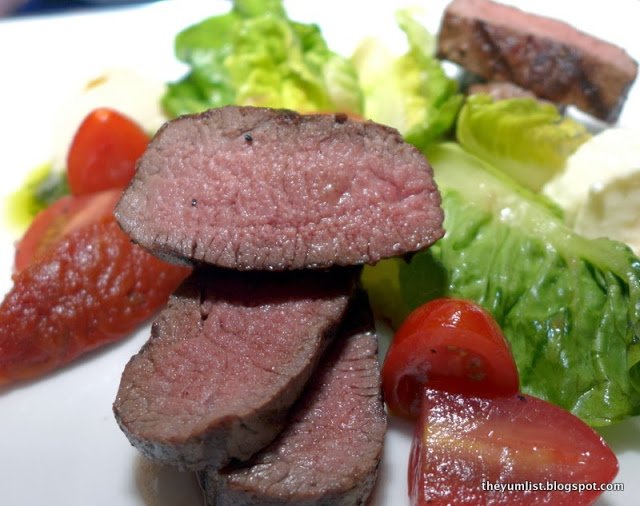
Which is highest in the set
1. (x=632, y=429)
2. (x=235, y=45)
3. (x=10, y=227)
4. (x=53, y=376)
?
(x=235, y=45)

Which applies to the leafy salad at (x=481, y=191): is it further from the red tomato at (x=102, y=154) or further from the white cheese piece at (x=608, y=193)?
the red tomato at (x=102, y=154)

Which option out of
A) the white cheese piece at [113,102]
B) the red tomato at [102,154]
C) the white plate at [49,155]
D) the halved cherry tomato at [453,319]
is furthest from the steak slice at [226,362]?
the white cheese piece at [113,102]

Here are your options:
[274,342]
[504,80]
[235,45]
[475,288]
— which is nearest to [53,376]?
[274,342]

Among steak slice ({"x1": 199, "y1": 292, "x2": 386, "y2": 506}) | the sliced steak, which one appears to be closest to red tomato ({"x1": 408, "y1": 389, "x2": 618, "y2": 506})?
steak slice ({"x1": 199, "y1": 292, "x2": 386, "y2": 506})

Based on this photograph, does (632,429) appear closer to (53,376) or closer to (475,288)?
(475,288)

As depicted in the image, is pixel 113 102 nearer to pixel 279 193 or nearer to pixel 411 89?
pixel 411 89

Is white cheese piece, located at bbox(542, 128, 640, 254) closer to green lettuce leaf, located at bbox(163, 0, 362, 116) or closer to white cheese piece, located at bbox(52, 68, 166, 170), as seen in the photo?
green lettuce leaf, located at bbox(163, 0, 362, 116)
